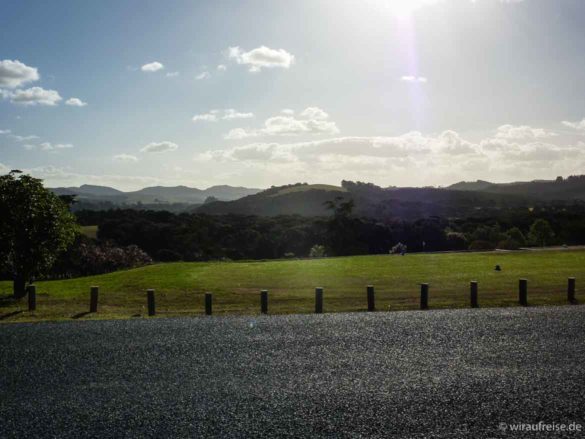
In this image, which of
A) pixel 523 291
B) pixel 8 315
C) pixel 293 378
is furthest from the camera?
pixel 523 291

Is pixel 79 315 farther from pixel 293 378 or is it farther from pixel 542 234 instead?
pixel 542 234

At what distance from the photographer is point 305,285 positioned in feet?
89.2

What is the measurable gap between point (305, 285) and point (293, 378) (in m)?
17.0

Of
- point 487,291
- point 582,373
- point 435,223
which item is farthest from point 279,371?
point 435,223

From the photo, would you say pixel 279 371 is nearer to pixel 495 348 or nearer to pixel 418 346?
pixel 418 346

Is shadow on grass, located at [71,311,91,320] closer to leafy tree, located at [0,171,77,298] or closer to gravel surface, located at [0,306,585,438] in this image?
gravel surface, located at [0,306,585,438]

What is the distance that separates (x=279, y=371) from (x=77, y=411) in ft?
13.1

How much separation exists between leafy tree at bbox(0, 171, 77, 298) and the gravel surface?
28.1 feet

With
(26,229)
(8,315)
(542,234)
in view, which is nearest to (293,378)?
(8,315)

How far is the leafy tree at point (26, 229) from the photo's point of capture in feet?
75.9

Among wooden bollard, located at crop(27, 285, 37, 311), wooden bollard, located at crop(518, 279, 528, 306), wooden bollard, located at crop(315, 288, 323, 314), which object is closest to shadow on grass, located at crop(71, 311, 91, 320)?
wooden bollard, located at crop(27, 285, 37, 311)

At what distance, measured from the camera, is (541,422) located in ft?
26.7

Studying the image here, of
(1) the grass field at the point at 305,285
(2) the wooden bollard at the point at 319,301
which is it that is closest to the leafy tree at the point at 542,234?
(1) the grass field at the point at 305,285

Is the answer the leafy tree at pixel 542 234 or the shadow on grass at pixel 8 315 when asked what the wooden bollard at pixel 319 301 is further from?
the leafy tree at pixel 542 234
